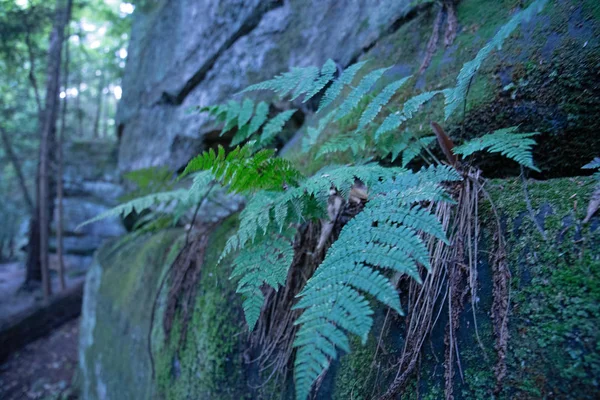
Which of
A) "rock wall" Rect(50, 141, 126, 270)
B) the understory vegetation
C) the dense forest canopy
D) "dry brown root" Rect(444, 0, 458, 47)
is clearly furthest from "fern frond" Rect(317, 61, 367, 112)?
"rock wall" Rect(50, 141, 126, 270)

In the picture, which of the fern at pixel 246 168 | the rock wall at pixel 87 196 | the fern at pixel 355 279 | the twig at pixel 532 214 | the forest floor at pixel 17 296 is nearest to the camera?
the fern at pixel 355 279

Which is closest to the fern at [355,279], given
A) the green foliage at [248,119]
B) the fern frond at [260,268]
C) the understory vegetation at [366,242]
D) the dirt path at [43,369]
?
the understory vegetation at [366,242]

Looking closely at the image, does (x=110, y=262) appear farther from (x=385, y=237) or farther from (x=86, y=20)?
(x=86, y=20)

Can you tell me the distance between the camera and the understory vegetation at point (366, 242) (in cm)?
91

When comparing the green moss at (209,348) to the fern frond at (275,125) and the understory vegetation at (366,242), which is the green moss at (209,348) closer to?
the understory vegetation at (366,242)

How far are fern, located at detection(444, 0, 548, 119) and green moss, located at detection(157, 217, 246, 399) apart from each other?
147 centimetres

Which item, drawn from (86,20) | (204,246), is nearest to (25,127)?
(86,20)

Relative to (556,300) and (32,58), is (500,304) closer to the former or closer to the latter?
(556,300)

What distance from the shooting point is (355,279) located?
93 centimetres

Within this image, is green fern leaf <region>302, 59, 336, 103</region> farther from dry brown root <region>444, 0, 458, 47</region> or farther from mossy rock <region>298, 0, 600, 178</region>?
dry brown root <region>444, 0, 458, 47</region>

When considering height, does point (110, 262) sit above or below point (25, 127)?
below

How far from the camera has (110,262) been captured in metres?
3.69

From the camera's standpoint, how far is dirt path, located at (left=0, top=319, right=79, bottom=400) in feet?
15.7

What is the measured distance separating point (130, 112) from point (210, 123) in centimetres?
250
